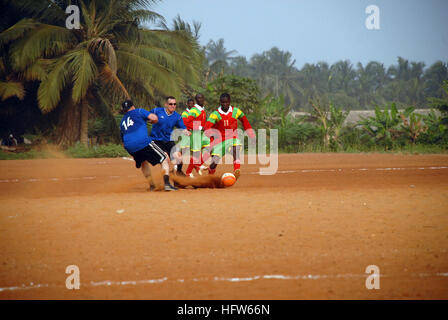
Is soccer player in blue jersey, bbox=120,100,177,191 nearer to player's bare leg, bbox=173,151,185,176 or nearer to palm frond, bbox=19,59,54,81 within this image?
player's bare leg, bbox=173,151,185,176

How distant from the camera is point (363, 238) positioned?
569cm

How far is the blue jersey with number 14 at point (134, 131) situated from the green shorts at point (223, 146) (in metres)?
1.58

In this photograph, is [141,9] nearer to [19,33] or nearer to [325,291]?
[19,33]

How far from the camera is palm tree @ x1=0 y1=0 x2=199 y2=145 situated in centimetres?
2111

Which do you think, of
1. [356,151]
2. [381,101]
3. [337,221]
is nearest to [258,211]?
[337,221]

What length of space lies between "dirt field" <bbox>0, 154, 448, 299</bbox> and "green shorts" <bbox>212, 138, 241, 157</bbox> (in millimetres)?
1117

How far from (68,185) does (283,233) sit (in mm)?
6708

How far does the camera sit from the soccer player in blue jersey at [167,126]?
34.7 ft

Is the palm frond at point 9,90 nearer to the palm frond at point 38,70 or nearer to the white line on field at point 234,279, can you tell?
the palm frond at point 38,70

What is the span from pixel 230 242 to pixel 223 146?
Result: 16.3 ft

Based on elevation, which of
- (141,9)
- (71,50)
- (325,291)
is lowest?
(325,291)
